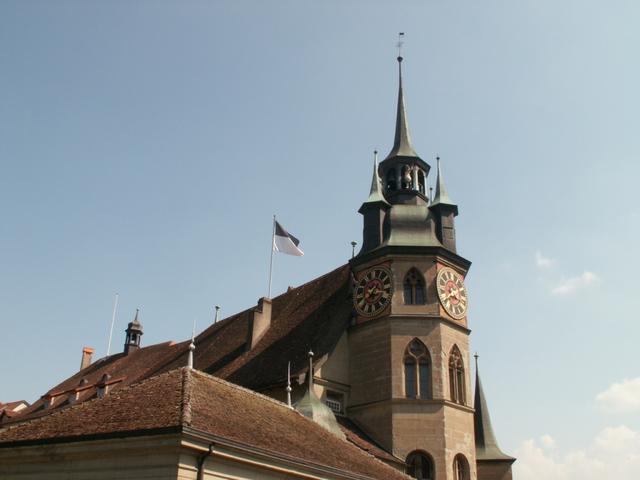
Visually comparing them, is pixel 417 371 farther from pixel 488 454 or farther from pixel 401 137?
pixel 401 137

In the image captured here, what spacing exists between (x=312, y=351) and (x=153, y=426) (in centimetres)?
1779

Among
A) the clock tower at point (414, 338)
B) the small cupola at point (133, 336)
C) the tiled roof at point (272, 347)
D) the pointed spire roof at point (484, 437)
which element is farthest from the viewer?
the small cupola at point (133, 336)

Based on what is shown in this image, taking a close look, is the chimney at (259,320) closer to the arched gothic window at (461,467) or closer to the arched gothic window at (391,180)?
the arched gothic window at (391,180)

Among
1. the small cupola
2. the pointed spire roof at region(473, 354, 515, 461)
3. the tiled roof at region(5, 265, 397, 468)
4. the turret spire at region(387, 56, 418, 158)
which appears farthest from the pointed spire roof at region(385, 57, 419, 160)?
the small cupola

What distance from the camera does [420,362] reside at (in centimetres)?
3238

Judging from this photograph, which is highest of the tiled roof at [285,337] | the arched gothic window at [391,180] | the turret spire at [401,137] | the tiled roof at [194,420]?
the turret spire at [401,137]

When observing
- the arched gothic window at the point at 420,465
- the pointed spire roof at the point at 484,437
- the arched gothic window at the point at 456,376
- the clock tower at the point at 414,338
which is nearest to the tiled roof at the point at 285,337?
the clock tower at the point at 414,338

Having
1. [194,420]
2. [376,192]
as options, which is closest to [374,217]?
[376,192]

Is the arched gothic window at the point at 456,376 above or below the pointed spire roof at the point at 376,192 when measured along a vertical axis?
below

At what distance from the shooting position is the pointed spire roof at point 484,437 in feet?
118

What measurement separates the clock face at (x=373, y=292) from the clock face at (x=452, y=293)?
2.37 m

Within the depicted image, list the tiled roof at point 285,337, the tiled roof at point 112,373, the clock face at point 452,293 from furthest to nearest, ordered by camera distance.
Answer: the tiled roof at point 112,373 → the tiled roof at point 285,337 → the clock face at point 452,293

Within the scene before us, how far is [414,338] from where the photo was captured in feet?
107

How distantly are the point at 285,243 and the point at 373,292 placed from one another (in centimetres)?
1010
